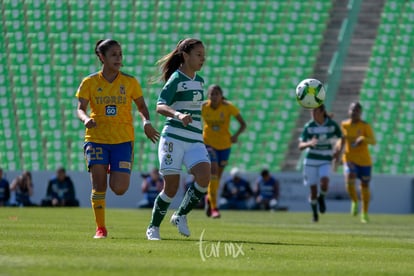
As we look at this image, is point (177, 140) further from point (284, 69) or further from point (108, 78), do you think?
point (284, 69)

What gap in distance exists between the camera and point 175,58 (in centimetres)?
1039

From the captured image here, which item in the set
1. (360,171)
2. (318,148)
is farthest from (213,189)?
(360,171)

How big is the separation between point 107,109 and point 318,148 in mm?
8555

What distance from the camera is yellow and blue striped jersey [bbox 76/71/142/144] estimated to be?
10.0m

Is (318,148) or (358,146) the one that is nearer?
(318,148)

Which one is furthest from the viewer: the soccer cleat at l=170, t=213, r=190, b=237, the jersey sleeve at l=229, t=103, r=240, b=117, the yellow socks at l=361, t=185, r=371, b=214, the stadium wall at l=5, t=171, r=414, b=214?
the stadium wall at l=5, t=171, r=414, b=214

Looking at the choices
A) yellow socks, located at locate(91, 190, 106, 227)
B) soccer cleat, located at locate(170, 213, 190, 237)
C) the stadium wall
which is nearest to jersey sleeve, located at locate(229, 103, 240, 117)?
the stadium wall

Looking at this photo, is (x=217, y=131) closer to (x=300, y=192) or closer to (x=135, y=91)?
(x=135, y=91)

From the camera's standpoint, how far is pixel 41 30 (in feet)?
92.7

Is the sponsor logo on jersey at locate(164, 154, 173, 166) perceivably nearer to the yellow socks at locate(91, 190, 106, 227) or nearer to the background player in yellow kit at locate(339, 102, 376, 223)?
the yellow socks at locate(91, 190, 106, 227)

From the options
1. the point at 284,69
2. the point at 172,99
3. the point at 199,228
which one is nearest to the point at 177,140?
the point at 172,99

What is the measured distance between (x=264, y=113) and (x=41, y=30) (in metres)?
7.08

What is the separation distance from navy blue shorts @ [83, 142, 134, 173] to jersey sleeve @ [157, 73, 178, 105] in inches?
24.1

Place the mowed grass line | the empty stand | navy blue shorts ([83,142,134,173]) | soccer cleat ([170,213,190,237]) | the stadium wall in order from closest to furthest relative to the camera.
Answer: the mowed grass line, navy blue shorts ([83,142,134,173]), soccer cleat ([170,213,190,237]), the stadium wall, the empty stand
